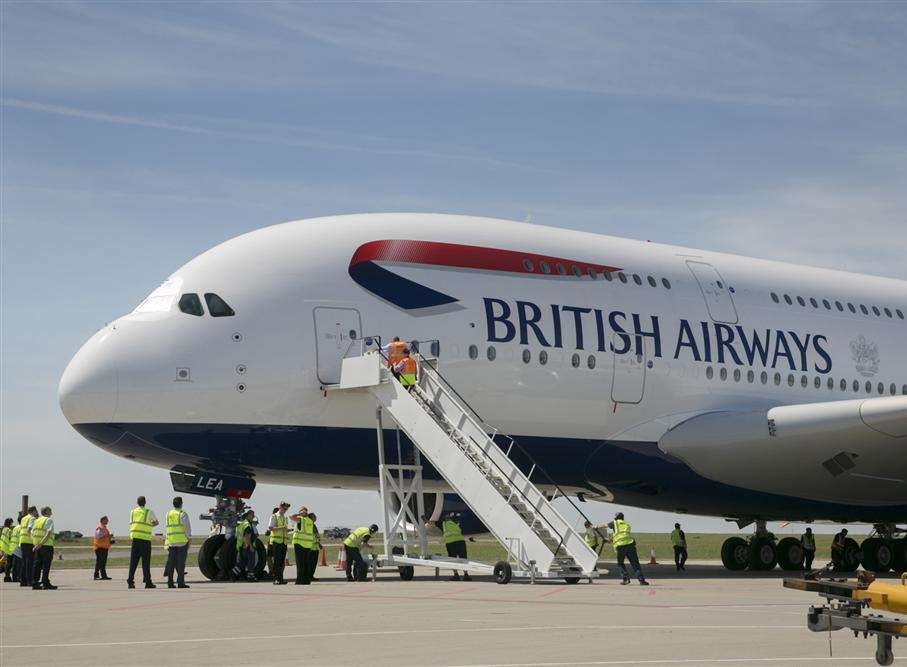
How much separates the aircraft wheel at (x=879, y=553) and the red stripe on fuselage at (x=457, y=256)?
10.0 m

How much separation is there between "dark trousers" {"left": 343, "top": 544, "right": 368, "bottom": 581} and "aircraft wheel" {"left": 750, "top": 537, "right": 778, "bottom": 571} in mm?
10399

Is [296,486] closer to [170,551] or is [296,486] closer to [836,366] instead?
[170,551]

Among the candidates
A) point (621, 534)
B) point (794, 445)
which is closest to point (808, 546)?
point (794, 445)

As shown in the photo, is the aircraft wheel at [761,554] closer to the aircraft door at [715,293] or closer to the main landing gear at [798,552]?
the main landing gear at [798,552]

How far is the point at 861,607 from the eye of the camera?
8.01 metres

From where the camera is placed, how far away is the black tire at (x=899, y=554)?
1053 inches

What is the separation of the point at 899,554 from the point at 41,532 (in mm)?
17829

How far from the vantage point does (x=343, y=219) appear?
20828 mm

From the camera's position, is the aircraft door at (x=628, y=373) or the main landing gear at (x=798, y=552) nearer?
the aircraft door at (x=628, y=373)

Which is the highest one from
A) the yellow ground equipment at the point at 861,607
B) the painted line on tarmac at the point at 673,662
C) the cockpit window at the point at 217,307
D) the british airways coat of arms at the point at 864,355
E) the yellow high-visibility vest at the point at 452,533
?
the british airways coat of arms at the point at 864,355

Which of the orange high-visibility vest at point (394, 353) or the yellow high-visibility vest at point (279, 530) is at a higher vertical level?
the orange high-visibility vest at point (394, 353)

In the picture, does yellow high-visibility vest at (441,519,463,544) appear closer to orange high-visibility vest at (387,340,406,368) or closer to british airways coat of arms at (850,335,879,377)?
orange high-visibility vest at (387,340,406,368)

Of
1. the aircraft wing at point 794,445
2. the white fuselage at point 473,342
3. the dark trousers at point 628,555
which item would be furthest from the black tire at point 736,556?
the dark trousers at point 628,555

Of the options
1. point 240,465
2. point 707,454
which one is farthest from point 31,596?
point 707,454
